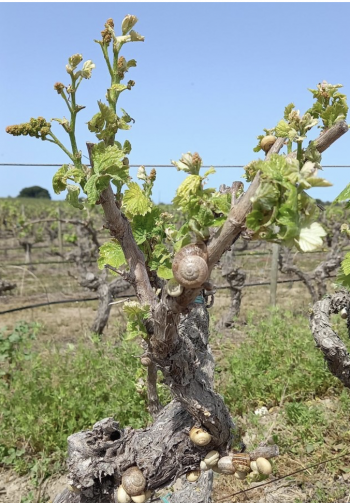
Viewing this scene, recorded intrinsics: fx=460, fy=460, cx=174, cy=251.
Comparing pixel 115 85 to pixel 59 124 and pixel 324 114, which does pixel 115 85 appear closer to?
pixel 59 124

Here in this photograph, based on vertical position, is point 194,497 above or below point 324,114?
below

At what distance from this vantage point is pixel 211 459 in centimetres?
184

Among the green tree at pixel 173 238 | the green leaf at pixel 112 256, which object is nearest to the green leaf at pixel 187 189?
the green tree at pixel 173 238

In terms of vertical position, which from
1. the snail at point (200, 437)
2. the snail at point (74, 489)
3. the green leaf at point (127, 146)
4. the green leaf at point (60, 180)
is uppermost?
the green leaf at point (127, 146)

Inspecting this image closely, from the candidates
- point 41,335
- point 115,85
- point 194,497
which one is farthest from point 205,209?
point 41,335

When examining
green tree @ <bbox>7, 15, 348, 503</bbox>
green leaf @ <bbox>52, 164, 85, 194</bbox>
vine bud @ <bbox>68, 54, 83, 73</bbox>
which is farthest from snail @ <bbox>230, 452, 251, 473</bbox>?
vine bud @ <bbox>68, 54, 83, 73</bbox>

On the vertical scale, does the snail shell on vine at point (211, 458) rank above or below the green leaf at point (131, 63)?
below

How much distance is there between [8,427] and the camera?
3.74 meters

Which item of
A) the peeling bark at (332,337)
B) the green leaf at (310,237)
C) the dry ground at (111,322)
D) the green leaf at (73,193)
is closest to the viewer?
the green leaf at (310,237)

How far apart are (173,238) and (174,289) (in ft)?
2.03

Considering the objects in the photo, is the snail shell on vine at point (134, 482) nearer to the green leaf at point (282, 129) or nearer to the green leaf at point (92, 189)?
the green leaf at point (92, 189)

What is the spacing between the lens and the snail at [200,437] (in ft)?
5.75

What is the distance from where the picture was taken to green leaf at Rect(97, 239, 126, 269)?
165 centimetres

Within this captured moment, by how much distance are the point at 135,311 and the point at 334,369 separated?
2010mm
